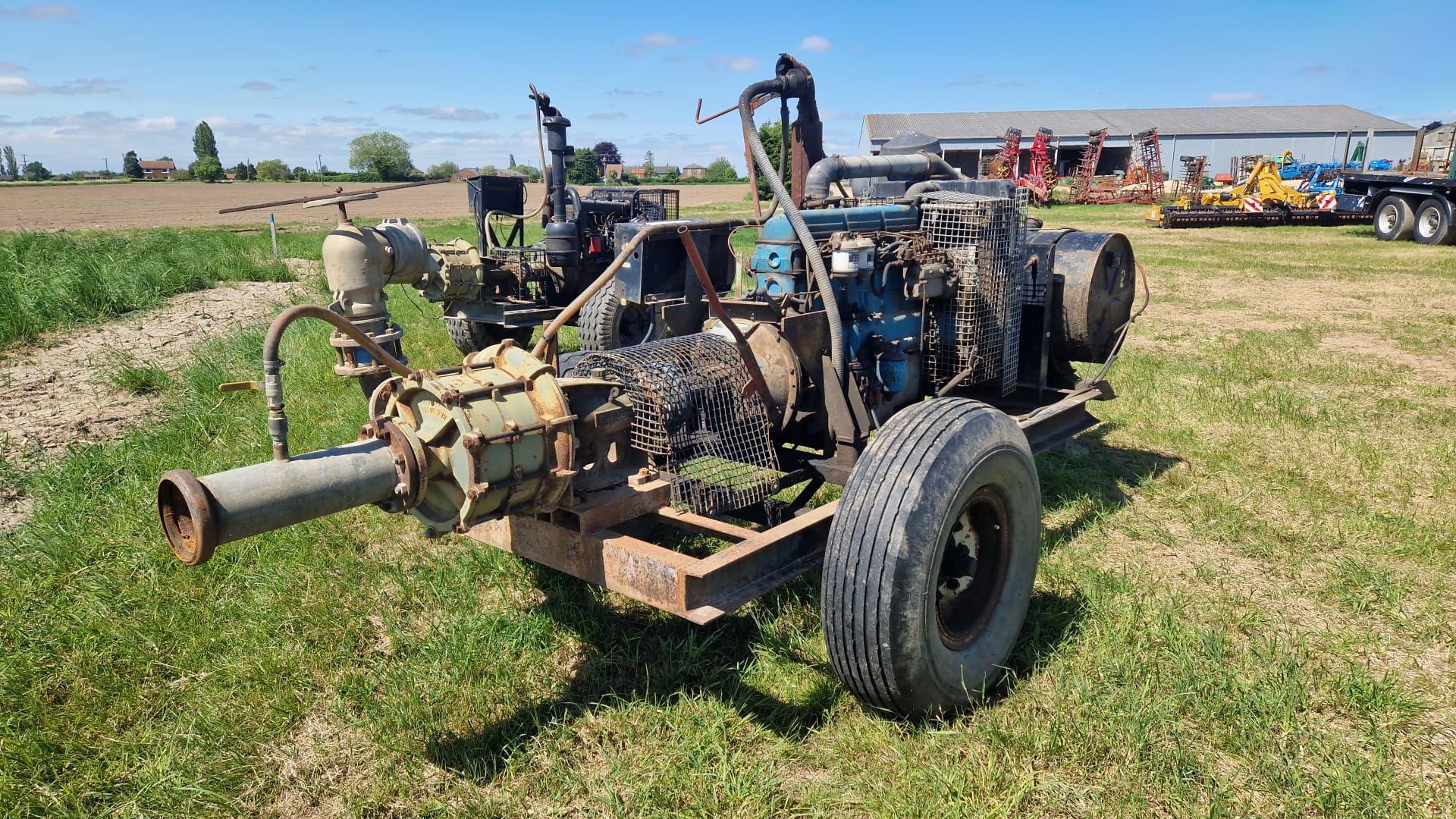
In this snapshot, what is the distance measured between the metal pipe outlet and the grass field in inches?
40.0

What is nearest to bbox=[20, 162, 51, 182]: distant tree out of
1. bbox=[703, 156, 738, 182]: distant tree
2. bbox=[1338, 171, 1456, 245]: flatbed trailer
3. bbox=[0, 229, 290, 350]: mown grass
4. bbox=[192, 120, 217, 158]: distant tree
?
bbox=[192, 120, 217, 158]: distant tree

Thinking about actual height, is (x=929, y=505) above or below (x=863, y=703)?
above

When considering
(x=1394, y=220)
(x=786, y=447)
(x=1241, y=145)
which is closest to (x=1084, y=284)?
(x=786, y=447)

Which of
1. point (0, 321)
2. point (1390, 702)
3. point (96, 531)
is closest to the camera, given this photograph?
point (1390, 702)

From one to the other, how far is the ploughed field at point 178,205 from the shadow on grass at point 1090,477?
19.3m

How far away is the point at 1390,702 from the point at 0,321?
11143 mm

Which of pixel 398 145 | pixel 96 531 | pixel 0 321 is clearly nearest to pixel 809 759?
pixel 96 531

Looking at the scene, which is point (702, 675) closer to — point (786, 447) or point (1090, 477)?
point (786, 447)

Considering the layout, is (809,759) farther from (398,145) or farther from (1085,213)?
(398,145)

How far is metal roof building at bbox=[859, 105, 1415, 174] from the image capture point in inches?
1887

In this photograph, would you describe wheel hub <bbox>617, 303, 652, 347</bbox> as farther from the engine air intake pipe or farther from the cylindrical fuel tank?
the cylindrical fuel tank

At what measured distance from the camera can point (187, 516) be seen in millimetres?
2268

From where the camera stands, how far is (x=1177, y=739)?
290 centimetres

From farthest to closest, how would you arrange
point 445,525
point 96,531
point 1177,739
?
1. point 96,531
2. point 1177,739
3. point 445,525
